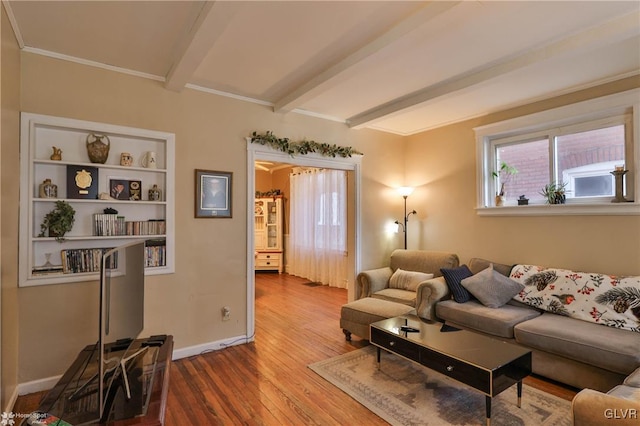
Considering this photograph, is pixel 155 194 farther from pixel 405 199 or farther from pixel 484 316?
pixel 405 199

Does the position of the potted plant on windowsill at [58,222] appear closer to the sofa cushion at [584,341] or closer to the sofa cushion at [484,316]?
the sofa cushion at [484,316]

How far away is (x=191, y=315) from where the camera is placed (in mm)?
3227

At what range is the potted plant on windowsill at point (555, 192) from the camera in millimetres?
3451

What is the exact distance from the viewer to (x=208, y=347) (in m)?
3.30

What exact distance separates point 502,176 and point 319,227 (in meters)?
3.75

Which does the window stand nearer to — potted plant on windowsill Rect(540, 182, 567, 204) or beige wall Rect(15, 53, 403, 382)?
potted plant on windowsill Rect(540, 182, 567, 204)

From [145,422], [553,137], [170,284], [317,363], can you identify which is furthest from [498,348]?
[170,284]

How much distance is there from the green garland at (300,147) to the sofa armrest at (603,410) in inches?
128

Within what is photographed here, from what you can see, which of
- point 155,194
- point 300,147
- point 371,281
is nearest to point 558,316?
point 371,281

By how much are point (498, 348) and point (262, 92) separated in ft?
10.5

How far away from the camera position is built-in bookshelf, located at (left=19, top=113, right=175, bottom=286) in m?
2.51

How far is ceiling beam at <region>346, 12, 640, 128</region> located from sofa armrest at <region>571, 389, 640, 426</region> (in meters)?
2.32

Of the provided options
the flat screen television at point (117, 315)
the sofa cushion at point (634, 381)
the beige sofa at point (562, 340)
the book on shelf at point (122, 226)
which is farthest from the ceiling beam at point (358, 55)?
the beige sofa at point (562, 340)

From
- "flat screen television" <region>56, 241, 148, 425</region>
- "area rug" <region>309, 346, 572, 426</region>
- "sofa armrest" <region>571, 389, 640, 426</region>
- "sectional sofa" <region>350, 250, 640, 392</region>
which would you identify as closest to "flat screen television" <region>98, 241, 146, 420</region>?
"flat screen television" <region>56, 241, 148, 425</region>
